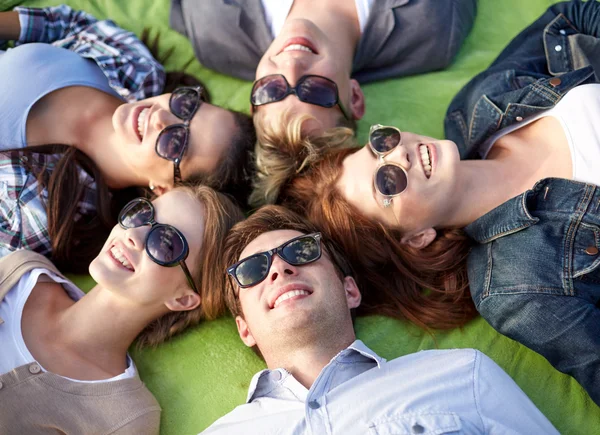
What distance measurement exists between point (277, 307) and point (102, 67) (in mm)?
2088

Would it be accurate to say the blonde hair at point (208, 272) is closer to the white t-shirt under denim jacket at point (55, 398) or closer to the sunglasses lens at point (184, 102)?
the white t-shirt under denim jacket at point (55, 398)

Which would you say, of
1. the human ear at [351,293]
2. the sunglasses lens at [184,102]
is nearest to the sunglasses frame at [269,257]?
the human ear at [351,293]

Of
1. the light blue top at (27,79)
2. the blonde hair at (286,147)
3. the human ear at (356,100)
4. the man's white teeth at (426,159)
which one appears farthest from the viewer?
the human ear at (356,100)

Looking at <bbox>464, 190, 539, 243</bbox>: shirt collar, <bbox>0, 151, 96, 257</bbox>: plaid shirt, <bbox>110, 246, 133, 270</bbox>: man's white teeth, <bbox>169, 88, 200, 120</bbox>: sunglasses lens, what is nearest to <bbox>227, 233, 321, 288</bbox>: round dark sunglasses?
<bbox>110, 246, 133, 270</bbox>: man's white teeth

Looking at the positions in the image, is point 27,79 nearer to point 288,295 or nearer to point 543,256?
point 288,295

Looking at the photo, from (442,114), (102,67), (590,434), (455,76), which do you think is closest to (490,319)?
(590,434)

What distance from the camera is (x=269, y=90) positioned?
10.6 feet

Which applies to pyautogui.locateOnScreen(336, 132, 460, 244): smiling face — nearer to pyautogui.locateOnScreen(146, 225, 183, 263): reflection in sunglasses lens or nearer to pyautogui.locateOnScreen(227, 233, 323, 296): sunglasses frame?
pyautogui.locateOnScreen(227, 233, 323, 296): sunglasses frame

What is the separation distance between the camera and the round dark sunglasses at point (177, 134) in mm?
3199

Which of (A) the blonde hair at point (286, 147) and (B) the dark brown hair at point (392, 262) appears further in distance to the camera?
(A) the blonde hair at point (286, 147)

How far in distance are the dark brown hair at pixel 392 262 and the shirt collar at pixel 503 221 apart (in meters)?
0.11

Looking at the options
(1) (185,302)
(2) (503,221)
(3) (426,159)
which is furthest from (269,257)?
(2) (503,221)

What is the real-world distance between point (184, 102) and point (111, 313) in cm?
120

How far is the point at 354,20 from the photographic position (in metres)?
3.80
